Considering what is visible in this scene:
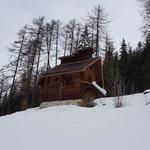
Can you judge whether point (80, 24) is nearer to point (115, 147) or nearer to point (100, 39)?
point (100, 39)

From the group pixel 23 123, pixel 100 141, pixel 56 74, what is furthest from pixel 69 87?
pixel 100 141

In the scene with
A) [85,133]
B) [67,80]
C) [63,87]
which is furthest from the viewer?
[67,80]

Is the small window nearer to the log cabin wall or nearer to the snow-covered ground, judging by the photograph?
the log cabin wall

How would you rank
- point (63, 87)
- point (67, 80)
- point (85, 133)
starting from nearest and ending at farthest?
1. point (85, 133)
2. point (63, 87)
3. point (67, 80)

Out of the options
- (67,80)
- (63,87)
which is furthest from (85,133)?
(67,80)

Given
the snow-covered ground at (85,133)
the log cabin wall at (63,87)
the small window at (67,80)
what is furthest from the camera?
the small window at (67,80)

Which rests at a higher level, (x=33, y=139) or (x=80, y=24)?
(x=80, y=24)

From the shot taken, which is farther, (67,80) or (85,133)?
(67,80)

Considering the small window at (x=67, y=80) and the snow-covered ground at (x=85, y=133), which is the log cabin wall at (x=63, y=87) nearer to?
the small window at (x=67, y=80)

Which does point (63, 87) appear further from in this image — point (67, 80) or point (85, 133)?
point (85, 133)

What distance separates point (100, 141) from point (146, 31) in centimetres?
1786

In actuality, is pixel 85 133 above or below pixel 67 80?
below

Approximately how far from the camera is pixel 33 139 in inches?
342

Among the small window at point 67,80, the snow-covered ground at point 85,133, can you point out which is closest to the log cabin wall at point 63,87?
the small window at point 67,80
